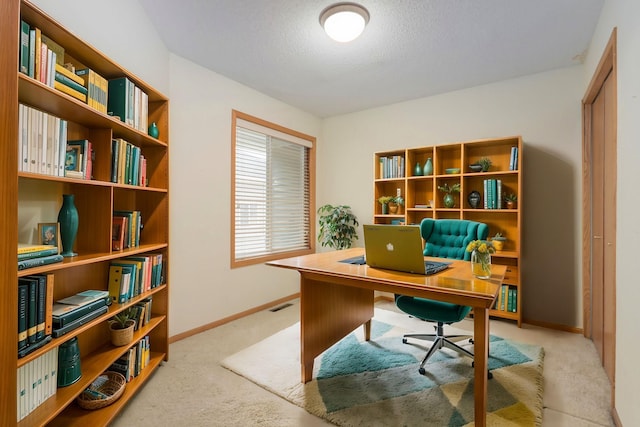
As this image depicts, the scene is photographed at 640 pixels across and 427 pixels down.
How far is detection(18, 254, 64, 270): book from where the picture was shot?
1.19 m

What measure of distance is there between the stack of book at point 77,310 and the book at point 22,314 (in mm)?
163

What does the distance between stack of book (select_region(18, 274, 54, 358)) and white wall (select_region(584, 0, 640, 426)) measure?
2.55 meters

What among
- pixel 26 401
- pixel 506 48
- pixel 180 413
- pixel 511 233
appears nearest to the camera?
pixel 26 401

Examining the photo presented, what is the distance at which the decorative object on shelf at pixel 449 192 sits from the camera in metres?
3.40

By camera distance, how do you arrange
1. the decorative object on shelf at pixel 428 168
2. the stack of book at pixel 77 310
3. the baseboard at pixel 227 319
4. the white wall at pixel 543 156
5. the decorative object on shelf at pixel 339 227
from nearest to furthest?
the stack of book at pixel 77 310 → the baseboard at pixel 227 319 → the white wall at pixel 543 156 → the decorative object on shelf at pixel 428 168 → the decorative object on shelf at pixel 339 227

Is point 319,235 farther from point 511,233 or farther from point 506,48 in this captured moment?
point 506,48

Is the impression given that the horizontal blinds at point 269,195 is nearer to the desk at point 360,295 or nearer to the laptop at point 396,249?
the desk at point 360,295

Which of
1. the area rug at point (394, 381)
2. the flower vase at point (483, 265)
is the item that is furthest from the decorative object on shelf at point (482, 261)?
the area rug at point (394, 381)

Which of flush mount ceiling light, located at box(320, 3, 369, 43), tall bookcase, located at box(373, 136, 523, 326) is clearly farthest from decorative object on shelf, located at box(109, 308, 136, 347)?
tall bookcase, located at box(373, 136, 523, 326)

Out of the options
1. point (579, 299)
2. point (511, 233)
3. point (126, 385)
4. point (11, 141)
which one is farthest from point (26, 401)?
point (579, 299)

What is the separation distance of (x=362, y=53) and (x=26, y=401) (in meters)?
3.11

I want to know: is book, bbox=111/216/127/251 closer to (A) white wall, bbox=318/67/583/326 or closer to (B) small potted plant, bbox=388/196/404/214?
(B) small potted plant, bbox=388/196/404/214

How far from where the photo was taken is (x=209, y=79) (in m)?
3.06
